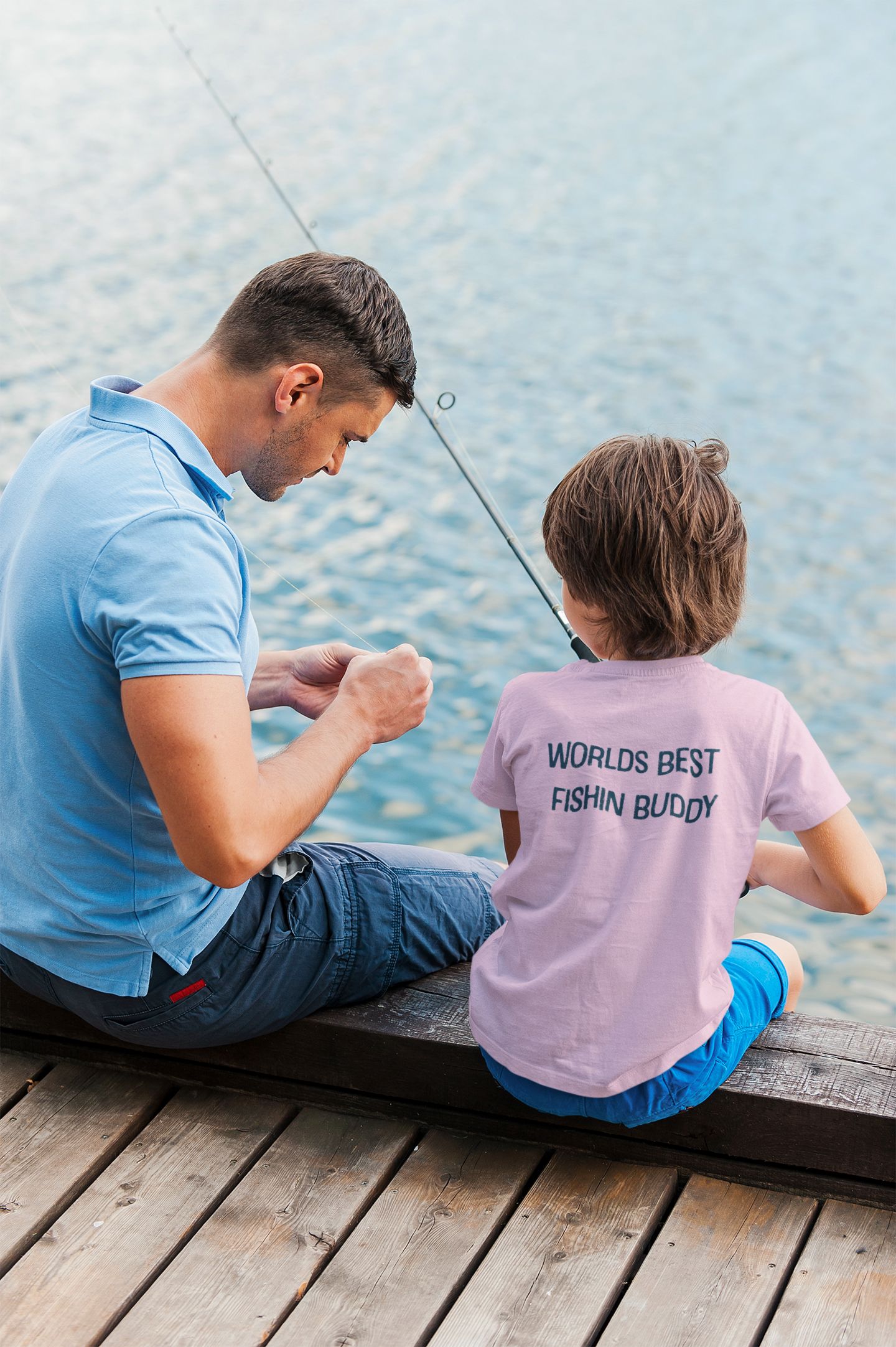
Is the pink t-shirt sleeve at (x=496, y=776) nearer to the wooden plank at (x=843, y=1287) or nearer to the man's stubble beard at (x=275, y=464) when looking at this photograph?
the man's stubble beard at (x=275, y=464)

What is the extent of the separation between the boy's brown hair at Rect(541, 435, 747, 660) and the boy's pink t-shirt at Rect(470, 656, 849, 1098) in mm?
49

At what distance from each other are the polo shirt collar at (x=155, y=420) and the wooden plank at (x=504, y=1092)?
72 cm

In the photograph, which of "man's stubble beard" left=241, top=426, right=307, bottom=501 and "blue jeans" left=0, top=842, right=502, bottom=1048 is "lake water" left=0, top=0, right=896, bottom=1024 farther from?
"blue jeans" left=0, top=842, right=502, bottom=1048

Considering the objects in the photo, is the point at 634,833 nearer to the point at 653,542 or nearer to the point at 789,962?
the point at 653,542

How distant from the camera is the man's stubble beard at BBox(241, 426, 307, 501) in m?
1.60

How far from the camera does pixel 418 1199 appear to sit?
1591mm

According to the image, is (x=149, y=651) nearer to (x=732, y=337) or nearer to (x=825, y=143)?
(x=732, y=337)

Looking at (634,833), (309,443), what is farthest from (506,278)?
(634,833)

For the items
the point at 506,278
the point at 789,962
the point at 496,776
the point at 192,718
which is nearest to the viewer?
the point at 192,718

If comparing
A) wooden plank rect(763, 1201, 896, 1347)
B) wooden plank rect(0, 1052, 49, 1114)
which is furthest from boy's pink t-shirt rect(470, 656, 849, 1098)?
wooden plank rect(0, 1052, 49, 1114)

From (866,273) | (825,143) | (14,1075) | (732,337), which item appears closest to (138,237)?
(732,337)

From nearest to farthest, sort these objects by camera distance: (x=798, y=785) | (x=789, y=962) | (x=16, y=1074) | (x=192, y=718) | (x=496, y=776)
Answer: (x=192, y=718)
(x=798, y=785)
(x=496, y=776)
(x=789, y=962)
(x=16, y=1074)

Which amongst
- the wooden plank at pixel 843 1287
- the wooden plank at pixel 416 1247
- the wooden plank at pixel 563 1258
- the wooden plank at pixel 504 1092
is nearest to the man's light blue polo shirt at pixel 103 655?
the wooden plank at pixel 504 1092

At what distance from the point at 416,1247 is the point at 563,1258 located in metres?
0.16
